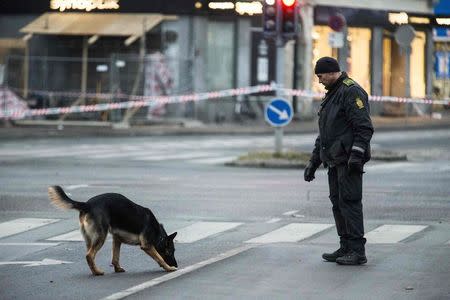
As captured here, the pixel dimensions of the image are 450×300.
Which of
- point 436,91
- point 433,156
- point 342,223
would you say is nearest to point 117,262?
point 342,223

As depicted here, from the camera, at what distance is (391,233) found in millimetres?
14203

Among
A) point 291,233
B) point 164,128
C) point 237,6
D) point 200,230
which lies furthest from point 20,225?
point 237,6

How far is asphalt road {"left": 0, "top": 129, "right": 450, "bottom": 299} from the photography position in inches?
403

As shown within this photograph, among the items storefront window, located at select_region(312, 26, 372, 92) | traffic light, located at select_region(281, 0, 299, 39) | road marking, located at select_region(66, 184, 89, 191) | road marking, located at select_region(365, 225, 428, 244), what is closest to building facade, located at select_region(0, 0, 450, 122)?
storefront window, located at select_region(312, 26, 372, 92)

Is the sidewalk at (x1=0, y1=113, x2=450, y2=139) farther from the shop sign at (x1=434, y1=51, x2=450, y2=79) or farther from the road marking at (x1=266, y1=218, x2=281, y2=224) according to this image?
the road marking at (x1=266, y1=218, x2=281, y2=224)

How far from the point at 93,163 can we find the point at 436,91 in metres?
30.9

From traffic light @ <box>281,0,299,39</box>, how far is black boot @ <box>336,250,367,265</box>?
571 inches

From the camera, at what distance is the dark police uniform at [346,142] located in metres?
11.1

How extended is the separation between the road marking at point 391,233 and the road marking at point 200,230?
161 cm

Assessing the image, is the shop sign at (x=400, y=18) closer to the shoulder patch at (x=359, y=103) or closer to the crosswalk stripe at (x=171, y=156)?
the crosswalk stripe at (x=171, y=156)

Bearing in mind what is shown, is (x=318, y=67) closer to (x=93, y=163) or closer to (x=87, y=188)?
(x=87, y=188)

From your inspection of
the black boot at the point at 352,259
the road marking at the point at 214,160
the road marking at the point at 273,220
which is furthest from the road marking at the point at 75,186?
the black boot at the point at 352,259

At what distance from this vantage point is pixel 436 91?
2127 inches

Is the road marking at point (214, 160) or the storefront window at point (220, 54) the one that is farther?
the storefront window at point (220, 54)
